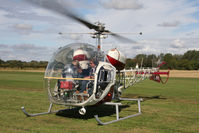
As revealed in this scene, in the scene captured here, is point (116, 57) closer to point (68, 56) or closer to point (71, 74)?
point (68, 56)

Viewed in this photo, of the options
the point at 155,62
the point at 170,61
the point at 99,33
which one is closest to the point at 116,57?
the point at 99,33

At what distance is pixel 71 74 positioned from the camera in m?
8.43

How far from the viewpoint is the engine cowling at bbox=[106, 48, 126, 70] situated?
1023cm

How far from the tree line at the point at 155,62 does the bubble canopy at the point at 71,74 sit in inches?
148

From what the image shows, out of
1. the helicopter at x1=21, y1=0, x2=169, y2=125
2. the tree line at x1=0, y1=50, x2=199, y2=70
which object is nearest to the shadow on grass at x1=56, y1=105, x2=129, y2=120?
the helicopter at x1=21, y1=0, x2=169, y2=125

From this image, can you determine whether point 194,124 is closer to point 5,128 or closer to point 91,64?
point 91,64

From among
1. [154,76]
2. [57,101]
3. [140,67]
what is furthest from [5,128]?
[154,76]

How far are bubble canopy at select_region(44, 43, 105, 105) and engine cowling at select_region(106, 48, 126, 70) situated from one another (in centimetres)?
104

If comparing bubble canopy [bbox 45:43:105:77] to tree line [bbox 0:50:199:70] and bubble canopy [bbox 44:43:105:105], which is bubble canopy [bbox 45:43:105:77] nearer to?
bubble canopy [bbox 44:43:105:105]

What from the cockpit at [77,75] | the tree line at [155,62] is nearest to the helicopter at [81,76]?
the cockpit at [77,75]

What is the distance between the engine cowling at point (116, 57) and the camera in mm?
10234

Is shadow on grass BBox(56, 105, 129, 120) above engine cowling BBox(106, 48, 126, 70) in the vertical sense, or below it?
below

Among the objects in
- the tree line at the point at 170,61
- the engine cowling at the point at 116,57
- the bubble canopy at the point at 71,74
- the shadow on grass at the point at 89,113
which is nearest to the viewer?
the bubble canopy at the point at 71,74

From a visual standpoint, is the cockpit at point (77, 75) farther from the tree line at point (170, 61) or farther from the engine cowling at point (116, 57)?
the tree line at point (170, 61)
